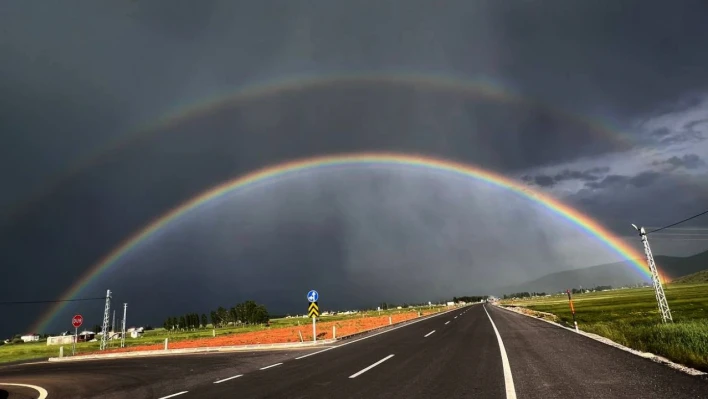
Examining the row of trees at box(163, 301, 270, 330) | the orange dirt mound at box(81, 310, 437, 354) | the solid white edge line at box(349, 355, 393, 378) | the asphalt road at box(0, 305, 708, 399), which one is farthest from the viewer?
the row of trees at box(163, 301, 270, 330)

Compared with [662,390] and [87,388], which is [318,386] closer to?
[662,390]

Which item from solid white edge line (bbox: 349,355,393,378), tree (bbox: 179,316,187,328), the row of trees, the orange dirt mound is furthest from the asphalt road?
tree (bbox: 179,316,187,328)

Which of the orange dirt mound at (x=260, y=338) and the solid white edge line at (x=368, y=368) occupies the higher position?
the solid white edge line at (x=368, y=368)

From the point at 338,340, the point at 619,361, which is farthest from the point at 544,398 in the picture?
the point at 338,340

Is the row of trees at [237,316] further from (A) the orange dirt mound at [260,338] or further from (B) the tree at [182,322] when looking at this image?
(A) the orange dirt mound at [260,338]

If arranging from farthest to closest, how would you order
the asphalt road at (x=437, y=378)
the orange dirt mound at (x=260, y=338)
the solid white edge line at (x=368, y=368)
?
1. the orange dirt mound at (x=260, y=338)
2. the solid white edge line at (x=368, y=368)
3. the asphalt road at (x=437, y=378)

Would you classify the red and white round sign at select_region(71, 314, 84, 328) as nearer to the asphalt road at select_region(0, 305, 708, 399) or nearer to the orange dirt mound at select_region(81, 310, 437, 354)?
the orange dirt mound at select_region(81, 310, 437, 354)

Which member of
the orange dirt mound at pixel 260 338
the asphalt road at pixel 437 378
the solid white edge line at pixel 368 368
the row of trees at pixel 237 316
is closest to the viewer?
the asphalt road at pixel 437 378

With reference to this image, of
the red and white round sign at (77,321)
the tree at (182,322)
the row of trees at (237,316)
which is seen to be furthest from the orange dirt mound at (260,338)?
the tree at (182,322)

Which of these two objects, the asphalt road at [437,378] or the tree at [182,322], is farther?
the tree at [182,322]

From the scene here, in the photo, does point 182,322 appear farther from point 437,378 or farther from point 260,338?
point 437,378

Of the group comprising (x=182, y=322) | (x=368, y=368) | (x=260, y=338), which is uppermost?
(x=368, y=368)

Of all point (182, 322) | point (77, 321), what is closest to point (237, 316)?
point (182, 322)

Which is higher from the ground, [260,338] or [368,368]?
[368,368]
